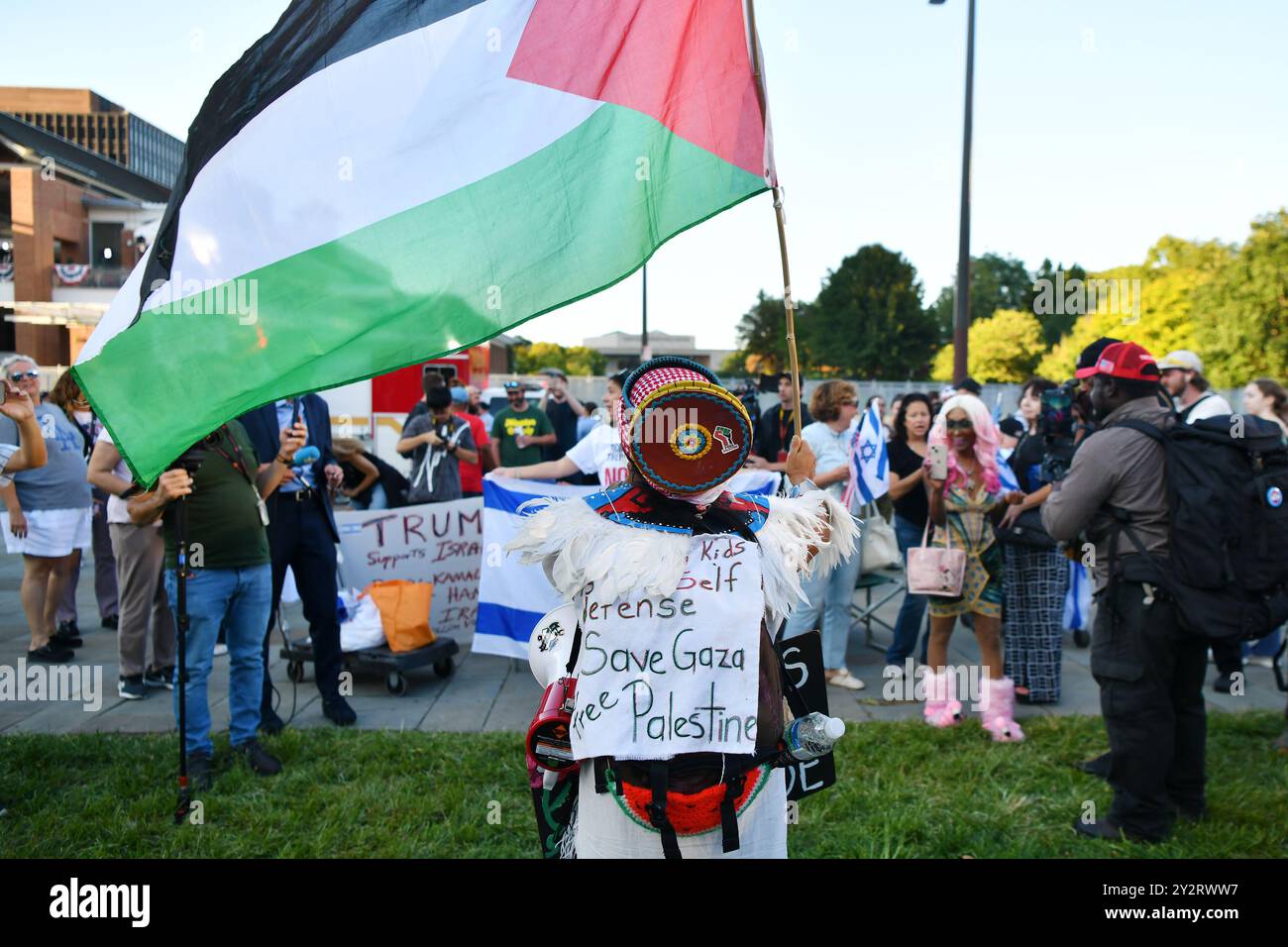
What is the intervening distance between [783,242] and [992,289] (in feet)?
329

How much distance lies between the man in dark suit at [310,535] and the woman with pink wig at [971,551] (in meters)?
3.60

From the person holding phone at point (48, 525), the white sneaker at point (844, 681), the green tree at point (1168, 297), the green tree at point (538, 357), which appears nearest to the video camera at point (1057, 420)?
the white sneaker at point (844, 681)

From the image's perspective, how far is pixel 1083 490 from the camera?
13.7 feet

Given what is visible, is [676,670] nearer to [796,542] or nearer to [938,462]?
[796,542]

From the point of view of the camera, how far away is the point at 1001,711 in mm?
5438

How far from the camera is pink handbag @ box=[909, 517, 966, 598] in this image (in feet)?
17.7

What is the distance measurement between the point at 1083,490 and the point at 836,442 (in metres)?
2.70

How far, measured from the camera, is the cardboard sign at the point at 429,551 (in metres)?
6.99

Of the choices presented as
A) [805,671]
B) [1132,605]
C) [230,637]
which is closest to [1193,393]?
[1132,605]

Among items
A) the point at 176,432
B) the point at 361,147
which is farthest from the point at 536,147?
the point at 176,432

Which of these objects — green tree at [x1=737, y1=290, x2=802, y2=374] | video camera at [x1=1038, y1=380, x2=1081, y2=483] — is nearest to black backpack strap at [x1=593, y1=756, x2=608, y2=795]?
video camera at [x1=1038, y1=380, x2=1081, y2=483]

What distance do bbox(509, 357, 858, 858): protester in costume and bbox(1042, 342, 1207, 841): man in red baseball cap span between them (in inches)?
101
